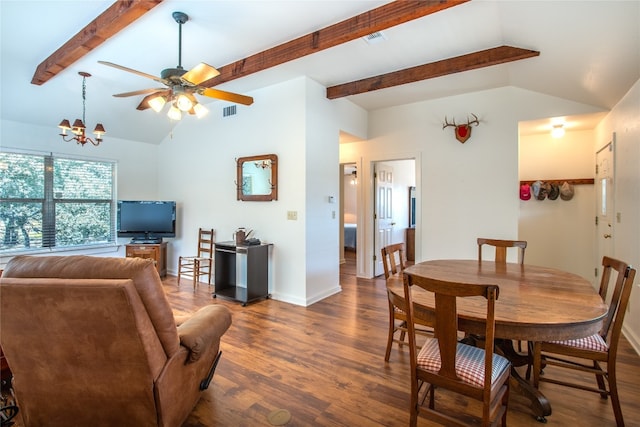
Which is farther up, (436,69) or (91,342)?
(436,69)

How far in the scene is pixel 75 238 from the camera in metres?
5.18

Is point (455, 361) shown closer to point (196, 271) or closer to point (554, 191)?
point (196, 271)

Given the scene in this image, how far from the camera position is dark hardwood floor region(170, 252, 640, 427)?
6.29 ft

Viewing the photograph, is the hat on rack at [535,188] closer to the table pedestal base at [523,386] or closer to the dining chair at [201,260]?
the table pedestal base at [523,386]

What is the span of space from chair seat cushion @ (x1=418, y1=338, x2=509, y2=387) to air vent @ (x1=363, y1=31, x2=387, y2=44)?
2760 millimetres

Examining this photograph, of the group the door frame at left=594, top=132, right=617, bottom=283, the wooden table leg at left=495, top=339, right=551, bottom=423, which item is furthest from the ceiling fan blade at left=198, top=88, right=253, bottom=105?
the door frame at left=594, top=132, right=617, bottom=283

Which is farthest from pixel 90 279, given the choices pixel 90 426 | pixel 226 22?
pixel 226 22

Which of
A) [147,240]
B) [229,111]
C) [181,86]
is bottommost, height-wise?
[147,240]

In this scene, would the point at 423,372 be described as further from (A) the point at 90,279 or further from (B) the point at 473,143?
(B) the point at 473,143

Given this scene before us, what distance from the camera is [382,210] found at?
223 inches

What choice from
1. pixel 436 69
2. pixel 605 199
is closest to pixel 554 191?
pixel 605 199

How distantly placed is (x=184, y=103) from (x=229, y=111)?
212 cm

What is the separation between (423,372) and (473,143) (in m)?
3.71

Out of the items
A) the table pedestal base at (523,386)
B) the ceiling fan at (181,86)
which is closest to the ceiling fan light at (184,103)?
the ceiling fan at (181,86)
